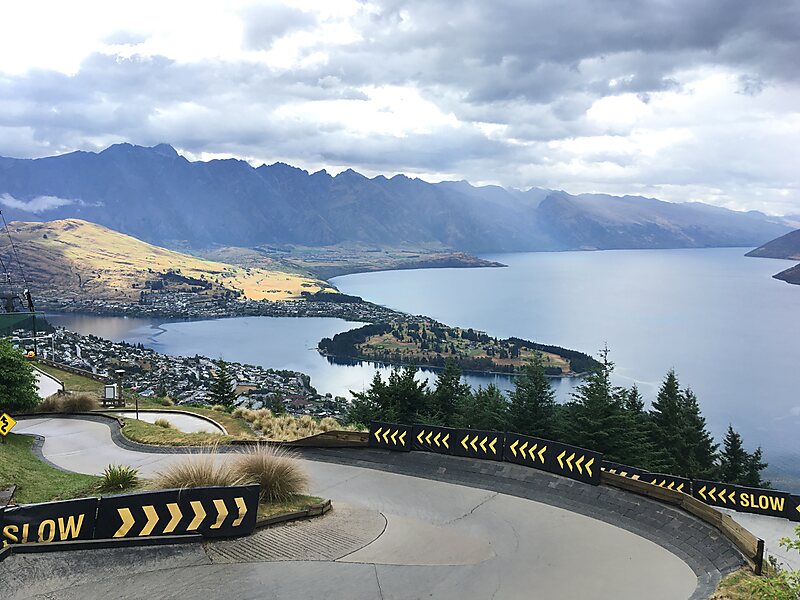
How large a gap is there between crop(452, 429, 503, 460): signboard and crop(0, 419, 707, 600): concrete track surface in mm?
1704

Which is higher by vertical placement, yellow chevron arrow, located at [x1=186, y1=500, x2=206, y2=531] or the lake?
yellow chevron arrow, located at [x1=186, y1=500, x2=206, y2=531]

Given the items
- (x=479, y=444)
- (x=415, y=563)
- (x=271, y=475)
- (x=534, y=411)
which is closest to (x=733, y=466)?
(x=534, y=411)

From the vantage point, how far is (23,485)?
37.5 feet

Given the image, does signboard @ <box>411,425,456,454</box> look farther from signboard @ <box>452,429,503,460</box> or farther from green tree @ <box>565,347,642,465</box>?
green tree @ <box>565,347,642,465</box>

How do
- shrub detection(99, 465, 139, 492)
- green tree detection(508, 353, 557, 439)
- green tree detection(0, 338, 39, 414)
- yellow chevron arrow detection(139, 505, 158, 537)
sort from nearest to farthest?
yellow chevron arrow detection(139, 505, 158, 537), shrub detection(99, 465, 139, 492), green tree detection(0, 338, 39, 414), green tree detection(508, 353, 557, 439)

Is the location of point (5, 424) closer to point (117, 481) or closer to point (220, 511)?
point (117, 481)

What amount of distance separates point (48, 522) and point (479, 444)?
9445 mm

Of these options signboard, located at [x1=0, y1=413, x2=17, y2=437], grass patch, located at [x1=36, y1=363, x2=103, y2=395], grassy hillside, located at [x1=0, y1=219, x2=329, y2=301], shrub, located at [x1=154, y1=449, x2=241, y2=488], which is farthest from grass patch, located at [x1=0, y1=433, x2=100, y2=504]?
grassy hillside, located at [x1=0, y1=219, x2=329, y2=301]

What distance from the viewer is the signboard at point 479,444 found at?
14.9 meters

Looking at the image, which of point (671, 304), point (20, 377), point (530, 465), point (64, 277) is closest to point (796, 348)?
point (671, 304)

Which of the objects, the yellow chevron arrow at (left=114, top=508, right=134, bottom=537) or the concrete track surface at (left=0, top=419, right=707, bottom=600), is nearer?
the concrete track surface at (left=0, top=419, right=707, bottom=600)

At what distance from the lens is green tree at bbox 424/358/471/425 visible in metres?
26.2

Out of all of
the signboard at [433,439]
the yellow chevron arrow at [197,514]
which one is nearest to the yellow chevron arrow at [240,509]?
the yellow chevron arrow at [197,514]

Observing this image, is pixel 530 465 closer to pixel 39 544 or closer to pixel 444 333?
pixel 39 544
